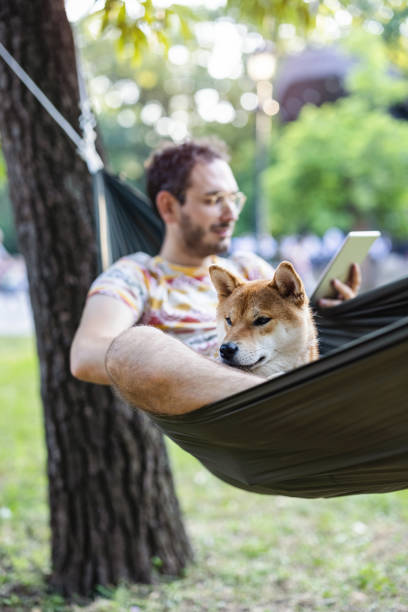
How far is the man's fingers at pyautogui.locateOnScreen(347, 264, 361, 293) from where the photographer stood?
2383mm

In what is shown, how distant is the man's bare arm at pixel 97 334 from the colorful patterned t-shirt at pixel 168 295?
5 cm

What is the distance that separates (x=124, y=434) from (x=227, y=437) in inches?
66.5

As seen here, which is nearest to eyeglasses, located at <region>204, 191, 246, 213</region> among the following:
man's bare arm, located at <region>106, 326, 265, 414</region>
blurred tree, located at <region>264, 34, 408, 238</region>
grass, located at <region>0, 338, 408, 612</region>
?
man's bare arm, located at <region>106, 326, 265, 414</region>

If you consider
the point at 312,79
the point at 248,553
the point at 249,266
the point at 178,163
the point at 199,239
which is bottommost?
the point at 248,553

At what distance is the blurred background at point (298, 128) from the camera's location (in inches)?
428

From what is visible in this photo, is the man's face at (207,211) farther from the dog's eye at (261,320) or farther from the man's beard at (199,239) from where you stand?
the dog's eye at (261,320)

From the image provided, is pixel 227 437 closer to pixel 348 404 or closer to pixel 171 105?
pixel 348 404

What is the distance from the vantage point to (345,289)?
237cm

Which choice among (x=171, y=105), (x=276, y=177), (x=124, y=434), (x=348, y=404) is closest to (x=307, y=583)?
(x=124, y=434)

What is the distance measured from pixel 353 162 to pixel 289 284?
15.9m

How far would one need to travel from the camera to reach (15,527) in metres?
4.09

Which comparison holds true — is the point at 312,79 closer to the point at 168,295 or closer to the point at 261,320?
the point at 168,295

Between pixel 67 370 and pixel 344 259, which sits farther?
pixel 67 370

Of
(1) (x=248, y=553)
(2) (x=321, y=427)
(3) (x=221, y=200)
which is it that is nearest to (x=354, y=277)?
(3) (x=221, y=200)
